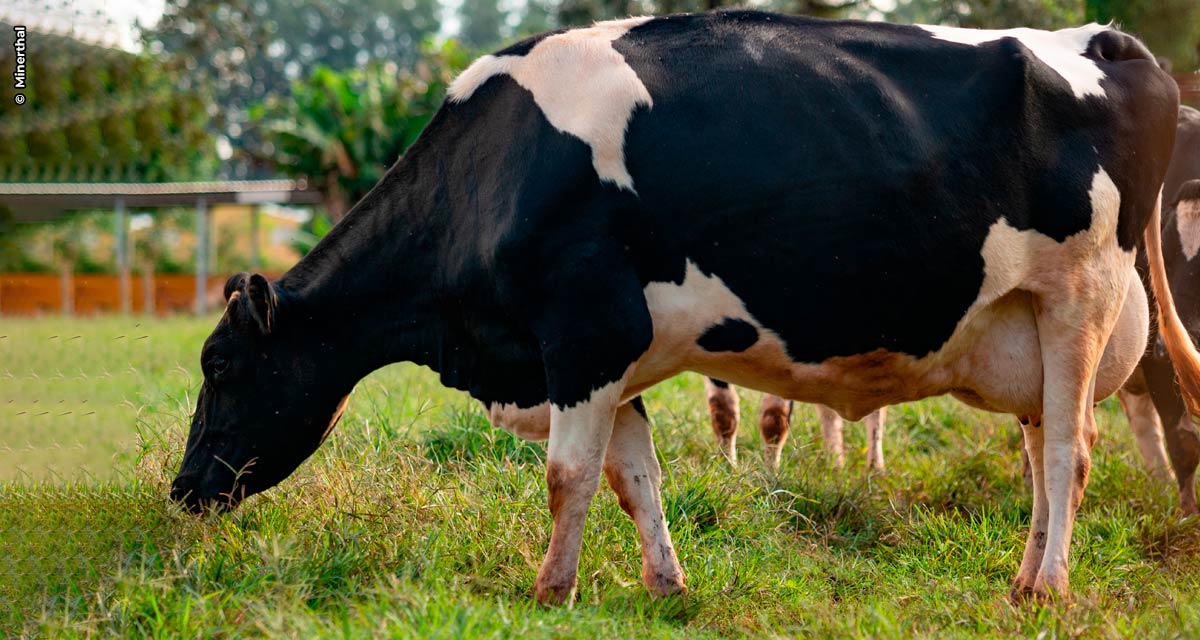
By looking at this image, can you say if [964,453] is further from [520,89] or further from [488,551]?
[520,89]

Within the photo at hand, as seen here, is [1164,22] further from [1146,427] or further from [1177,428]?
[1177,428]

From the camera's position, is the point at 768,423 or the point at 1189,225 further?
the point at 768,423

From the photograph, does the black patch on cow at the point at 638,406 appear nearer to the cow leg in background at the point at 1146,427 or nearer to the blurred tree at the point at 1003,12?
the cow leg in background at the point at 1146,427

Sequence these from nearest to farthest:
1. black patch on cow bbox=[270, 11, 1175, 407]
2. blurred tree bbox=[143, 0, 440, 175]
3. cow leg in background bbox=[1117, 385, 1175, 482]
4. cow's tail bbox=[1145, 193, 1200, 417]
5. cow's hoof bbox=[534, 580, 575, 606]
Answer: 1. black patch on cow bbox=[270, 11, 1175, 407]
2. cow's hoof bbox=[534, 580, 575, 606]
3. cow's tail bbox=[1145, 193, 1200, 417]
4. cow leg in background bbox=[1117, 385, 1175, 482]
5. blurred tree bbox=[143, 0, 440, 175]

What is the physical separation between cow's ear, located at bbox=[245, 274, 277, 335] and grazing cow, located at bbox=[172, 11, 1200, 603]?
0.01m

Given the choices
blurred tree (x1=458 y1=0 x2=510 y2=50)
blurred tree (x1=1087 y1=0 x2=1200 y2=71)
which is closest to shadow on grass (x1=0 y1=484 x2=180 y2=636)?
blurred tree (x1=1087 y1=0 x2=1200 y2=71)

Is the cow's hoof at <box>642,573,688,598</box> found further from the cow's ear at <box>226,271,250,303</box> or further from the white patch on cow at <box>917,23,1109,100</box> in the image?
the white patch on cow at <box>917,23,1109,100</box>

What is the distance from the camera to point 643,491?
443 cm

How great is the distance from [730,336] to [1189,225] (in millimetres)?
3244

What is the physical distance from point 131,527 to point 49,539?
301 mm

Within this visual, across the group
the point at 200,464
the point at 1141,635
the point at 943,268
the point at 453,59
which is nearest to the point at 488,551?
the point at 200,464

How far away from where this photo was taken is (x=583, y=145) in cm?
390

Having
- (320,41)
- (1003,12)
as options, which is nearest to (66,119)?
(1003,12)

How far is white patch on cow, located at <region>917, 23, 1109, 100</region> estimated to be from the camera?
13.8 feet
